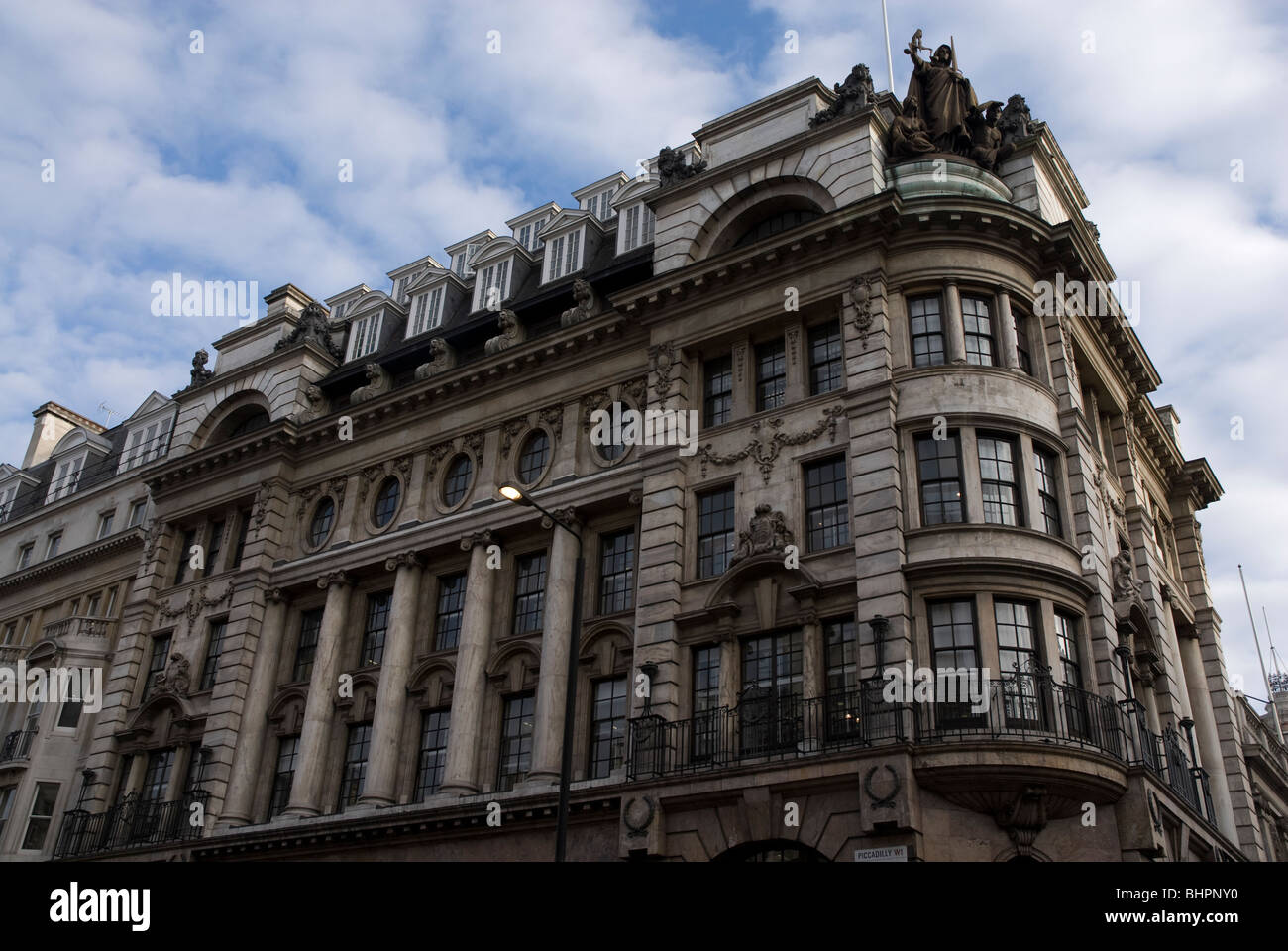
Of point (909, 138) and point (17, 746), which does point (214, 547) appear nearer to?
point (17, 746)

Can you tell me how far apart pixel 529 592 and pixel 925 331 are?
12702mm

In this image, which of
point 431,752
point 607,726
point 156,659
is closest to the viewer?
point 607,726

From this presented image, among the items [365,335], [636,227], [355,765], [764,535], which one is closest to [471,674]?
[355,765]

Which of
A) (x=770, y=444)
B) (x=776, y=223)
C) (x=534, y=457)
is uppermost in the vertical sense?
(x=776, y=223)

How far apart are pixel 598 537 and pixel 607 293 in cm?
843

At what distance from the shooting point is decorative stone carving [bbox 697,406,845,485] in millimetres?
27438

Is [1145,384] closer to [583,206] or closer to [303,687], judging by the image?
[583,206]

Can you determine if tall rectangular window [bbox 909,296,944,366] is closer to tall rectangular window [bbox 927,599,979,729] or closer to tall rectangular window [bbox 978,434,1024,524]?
tall rectangular window [bbox 978,434,1024,524]

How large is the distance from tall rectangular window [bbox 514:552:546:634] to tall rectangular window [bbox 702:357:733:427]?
6230 mm

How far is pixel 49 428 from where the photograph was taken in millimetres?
61438

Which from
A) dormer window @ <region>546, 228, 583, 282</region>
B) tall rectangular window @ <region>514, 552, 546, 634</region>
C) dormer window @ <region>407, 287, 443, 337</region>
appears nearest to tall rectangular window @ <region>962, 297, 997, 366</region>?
tall rectangular window @ <region>514, 552, 546, 634</region>

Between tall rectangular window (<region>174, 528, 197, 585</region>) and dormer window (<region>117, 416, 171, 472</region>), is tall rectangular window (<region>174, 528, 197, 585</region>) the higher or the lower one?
the lower one

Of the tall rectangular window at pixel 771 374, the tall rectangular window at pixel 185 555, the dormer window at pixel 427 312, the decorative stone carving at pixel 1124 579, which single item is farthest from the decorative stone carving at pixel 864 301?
the tall rectangular window at pixel 185 555
